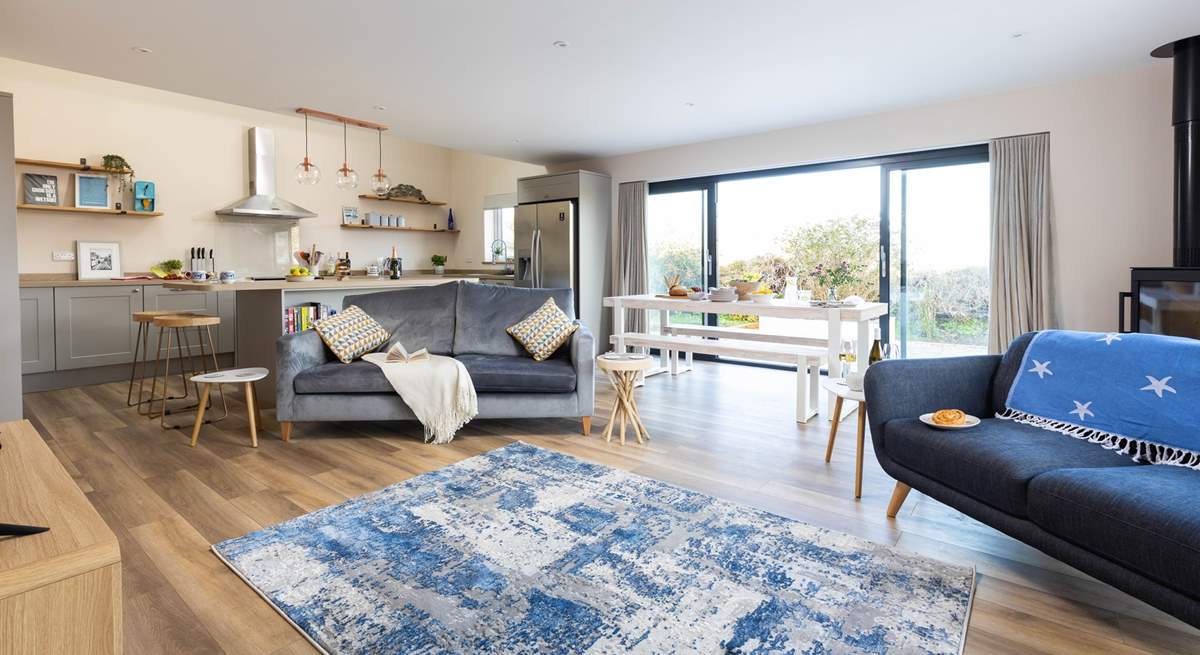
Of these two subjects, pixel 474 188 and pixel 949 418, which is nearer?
pixel 949 418

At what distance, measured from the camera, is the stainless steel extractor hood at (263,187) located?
668cm

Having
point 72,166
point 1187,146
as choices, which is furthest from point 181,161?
point 1187,146

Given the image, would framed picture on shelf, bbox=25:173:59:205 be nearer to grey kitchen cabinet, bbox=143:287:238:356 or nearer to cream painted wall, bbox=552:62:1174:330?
grey kitchen cabinet, bbox=143:287:238:356

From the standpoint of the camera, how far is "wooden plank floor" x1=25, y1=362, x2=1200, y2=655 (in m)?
1.77

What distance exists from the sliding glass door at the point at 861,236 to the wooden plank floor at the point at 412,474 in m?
1.46

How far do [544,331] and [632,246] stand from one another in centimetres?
313

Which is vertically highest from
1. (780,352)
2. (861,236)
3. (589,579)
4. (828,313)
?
(861,236)

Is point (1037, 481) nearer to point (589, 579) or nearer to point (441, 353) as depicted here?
point (589, 579)

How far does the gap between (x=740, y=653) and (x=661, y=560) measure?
0.54 meters

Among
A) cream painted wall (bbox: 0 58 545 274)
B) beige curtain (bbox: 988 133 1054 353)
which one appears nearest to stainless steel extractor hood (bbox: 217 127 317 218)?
cream painted wall (bbox: 0 58 545 274)

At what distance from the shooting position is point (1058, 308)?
4.52m

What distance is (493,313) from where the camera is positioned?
4426 mm

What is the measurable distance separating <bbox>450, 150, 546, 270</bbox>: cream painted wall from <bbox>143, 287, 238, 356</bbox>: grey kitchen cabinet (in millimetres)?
3156

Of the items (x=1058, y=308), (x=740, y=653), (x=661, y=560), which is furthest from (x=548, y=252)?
(x=740, y=653)
